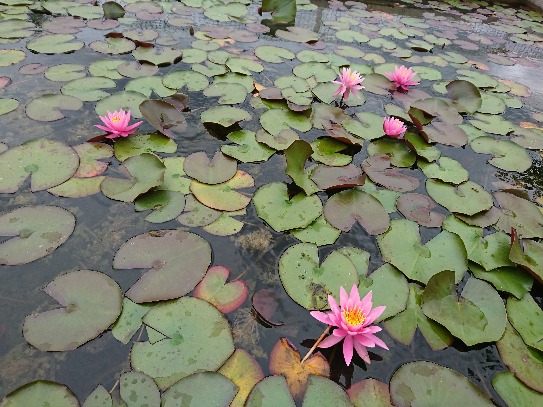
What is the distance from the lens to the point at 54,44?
12.9 feet

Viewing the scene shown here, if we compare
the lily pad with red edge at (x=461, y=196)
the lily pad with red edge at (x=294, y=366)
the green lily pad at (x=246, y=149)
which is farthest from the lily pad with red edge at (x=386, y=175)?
Answer: the lily pad with red edge at (x=294, y=366)

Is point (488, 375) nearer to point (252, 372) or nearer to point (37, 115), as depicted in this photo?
point (252, 372)

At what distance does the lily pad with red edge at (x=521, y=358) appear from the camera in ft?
5.51


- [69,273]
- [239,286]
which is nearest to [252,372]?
[239,286]

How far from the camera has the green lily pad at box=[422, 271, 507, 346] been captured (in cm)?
180

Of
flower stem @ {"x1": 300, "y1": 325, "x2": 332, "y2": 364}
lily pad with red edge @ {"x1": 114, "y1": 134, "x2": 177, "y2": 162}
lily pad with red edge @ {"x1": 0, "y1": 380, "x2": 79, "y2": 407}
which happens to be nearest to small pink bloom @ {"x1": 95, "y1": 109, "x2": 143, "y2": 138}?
lily pad with red edge @ {"x1": 114, "y1": 134, "x2": 177, "y2": 162}

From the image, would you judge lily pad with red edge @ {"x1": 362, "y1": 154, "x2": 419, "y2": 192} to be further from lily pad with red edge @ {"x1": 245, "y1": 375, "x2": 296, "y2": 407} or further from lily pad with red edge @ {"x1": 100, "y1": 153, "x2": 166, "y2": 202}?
lily pad with red edge @ {"x1": 245, "y1": 375, "x2": 296, "y2": 407}

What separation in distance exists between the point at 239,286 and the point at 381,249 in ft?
2.85

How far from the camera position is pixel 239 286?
1945mm

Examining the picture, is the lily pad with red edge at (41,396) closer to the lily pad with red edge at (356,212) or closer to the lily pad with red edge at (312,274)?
the lily pad with red edge at (312,274)

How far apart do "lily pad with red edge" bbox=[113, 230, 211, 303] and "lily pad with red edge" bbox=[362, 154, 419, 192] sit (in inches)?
52.7

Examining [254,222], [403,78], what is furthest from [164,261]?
[403,78]

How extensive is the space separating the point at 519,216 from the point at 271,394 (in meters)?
2.05

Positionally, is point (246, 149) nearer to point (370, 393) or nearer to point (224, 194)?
point (224, 194)
